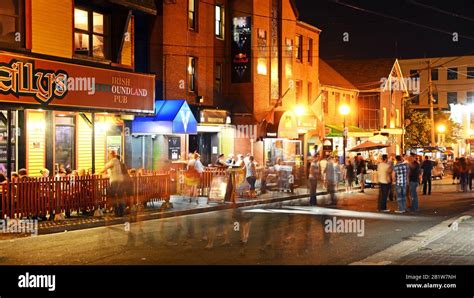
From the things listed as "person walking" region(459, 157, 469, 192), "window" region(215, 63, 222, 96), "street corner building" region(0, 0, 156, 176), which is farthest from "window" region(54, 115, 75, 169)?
"person walking" region(459, 157, 469, 192)

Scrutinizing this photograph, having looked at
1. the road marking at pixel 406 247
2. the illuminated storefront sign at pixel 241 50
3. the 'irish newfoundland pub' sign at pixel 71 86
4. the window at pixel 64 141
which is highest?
the illuminated storefront sign at pixel 241 50

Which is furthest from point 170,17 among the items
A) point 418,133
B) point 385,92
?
point 418,133

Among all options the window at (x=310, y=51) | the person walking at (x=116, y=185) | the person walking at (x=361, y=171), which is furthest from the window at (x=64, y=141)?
the window at (x=310, y=51)

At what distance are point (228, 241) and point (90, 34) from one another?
37.1ft

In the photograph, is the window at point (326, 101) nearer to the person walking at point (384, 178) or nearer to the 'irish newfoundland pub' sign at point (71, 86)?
the 'irish newfoundland pub' sign at point (71, 86)

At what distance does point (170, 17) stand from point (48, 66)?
9.89m

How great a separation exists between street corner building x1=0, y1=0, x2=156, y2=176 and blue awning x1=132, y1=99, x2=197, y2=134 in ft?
4.71

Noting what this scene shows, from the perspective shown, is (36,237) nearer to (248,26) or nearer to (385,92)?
(248,26)

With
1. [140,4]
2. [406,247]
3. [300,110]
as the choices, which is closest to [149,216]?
[406,247]

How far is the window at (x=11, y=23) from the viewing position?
18938 millimetres

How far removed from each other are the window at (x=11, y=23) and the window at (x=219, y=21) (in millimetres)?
15118

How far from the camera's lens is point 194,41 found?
30234 millimetres
